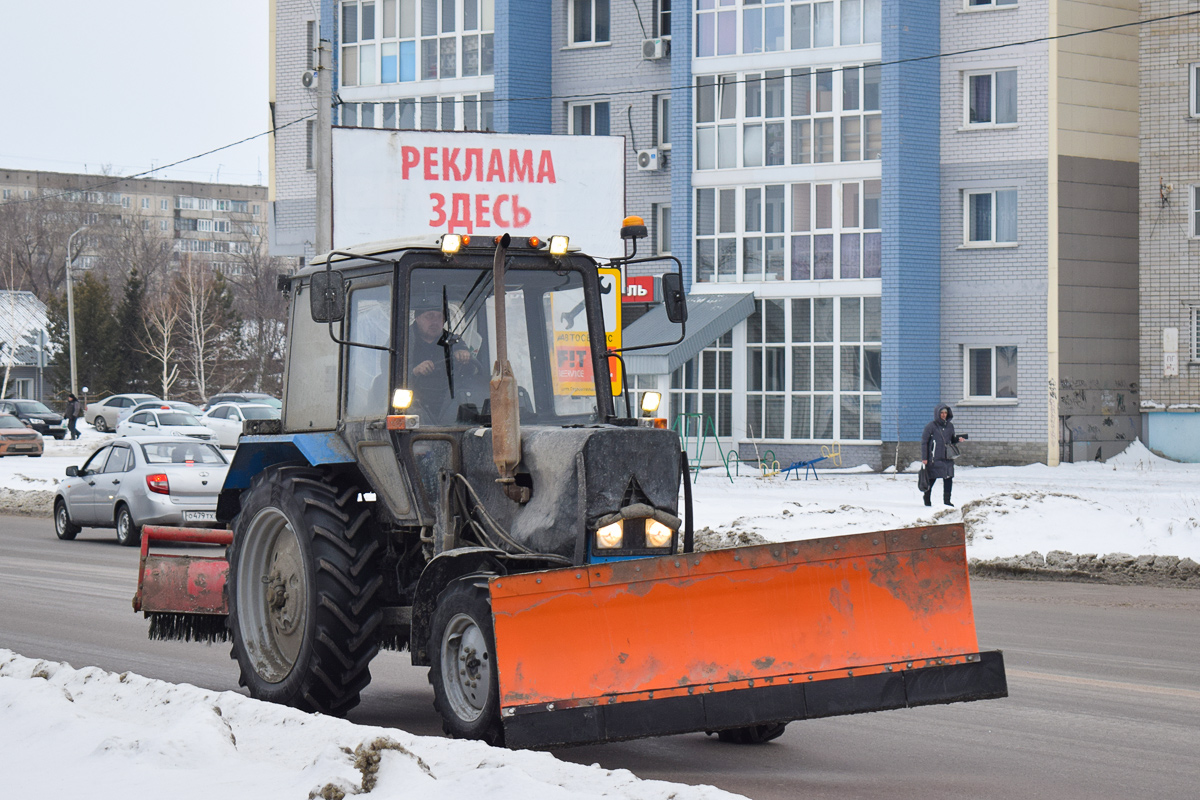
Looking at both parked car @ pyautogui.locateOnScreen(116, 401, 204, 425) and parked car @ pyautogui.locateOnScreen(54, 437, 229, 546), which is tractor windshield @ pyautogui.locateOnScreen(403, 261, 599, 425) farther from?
parked car @ pyautogui.locateOnScreen(116, 401, 204, 425)

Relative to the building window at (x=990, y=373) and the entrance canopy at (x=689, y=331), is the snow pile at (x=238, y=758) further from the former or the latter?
the building window at (x=990, y=373)

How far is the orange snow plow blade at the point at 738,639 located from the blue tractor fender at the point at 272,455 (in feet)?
7.07

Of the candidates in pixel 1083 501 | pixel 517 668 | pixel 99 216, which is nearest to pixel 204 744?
pixel 517 668

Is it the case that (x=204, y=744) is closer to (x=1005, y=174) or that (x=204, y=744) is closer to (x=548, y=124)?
(x=1005, y=174)

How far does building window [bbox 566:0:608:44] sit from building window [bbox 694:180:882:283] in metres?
6.62

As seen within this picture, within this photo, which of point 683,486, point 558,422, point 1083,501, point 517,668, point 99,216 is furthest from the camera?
point 99,216

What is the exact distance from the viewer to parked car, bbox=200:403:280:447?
4416 cm

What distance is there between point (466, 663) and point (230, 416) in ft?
131

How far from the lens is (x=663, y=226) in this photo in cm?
3981

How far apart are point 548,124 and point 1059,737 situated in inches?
1361

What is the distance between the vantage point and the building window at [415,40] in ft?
135

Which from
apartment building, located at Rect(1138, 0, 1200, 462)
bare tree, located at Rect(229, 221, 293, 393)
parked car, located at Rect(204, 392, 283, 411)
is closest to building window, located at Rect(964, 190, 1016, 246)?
apartment building, located at Rect(1138, 0, 1200, 462)

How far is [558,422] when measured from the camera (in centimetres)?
827

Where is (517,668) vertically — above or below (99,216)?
below
